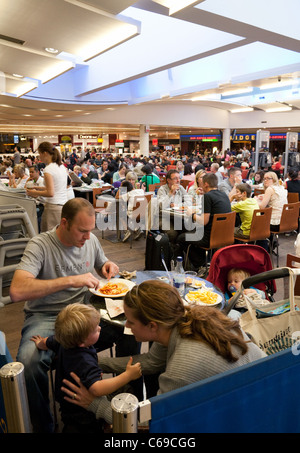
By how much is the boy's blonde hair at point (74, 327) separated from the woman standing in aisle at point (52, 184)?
2942mm

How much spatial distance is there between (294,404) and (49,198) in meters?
3.91

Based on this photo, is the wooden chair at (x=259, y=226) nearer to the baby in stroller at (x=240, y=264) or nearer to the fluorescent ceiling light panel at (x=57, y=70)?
the baby in stroller at (x=240, y=264)

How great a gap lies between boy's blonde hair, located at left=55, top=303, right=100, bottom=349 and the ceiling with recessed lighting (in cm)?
339

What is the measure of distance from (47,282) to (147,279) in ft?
2.42

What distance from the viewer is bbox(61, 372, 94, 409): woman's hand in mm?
1516

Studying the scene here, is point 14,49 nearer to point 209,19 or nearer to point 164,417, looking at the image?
point 209,19

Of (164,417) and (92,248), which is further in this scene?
(92,248)

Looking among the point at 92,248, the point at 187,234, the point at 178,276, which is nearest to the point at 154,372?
the point at 178,276

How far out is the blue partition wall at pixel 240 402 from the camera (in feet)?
2.96

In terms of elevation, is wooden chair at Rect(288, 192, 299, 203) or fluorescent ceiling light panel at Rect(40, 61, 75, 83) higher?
fluorescent ceiling light panel at Rect(40, 61, 75, 83)

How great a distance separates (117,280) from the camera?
232 centimetres

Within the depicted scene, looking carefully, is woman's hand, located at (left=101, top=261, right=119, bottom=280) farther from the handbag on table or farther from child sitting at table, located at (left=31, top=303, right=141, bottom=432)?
the handbag on table

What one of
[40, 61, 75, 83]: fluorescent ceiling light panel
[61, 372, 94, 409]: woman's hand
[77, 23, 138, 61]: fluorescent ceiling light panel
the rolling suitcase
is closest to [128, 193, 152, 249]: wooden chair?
the rolling suitcase

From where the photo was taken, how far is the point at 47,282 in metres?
1.98
